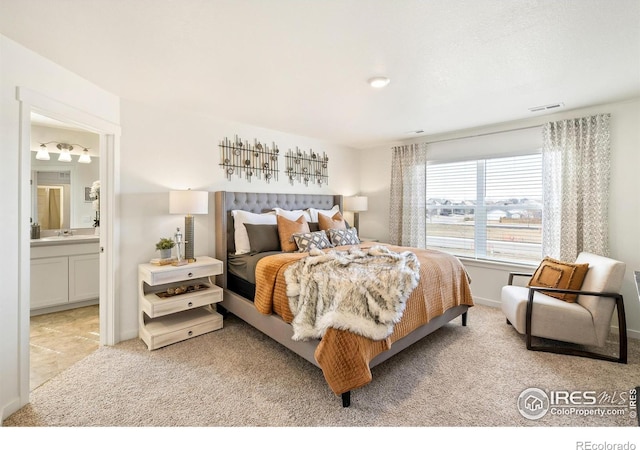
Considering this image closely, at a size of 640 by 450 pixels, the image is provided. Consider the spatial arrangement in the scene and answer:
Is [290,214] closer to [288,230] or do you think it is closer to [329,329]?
[288,230]

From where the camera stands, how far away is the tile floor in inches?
97.1

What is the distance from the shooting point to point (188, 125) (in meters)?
3.40

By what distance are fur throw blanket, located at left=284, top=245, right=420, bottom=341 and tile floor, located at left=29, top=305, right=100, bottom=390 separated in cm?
206

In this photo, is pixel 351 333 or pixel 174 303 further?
pixel 174 303

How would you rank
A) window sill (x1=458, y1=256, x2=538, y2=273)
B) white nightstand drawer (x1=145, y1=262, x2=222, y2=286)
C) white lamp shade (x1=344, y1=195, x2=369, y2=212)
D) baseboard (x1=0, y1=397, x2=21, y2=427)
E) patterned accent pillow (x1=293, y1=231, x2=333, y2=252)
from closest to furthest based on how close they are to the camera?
baseboard (x1=0, y1=397, x2=21, y2=427)
white nightstand drawer (x1=145, y1=262, x2=222, y2=286)
patterned accent pillow (x1=293, y1=231, x2=333, y2=252)
window sill (x1=458, y1=256, x2=538, y2=273)
white lamp shade (x1=344, y1=195, x2=369, y2=212)

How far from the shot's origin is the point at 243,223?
349 cm

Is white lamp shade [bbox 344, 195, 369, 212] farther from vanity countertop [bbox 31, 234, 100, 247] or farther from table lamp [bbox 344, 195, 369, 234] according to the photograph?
vanity countertop [bbox 31, 234, 100, 247]

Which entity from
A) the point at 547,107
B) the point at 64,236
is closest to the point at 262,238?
the point at 64,236

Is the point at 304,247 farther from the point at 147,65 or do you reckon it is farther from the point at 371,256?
the point at 147,65

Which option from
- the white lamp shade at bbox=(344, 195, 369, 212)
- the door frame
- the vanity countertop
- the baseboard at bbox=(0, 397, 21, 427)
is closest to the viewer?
the baseboard at bbox=(0, 397, 21, 427)

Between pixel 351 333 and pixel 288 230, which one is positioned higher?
pixel 288 230

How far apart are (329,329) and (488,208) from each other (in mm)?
3254

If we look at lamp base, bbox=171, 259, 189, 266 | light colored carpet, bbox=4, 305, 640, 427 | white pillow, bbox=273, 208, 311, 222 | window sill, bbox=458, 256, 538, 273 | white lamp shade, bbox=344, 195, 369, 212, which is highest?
white lamp shade, bbox=344, 195, 369, 212

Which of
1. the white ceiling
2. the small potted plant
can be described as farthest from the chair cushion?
the small potted plant
